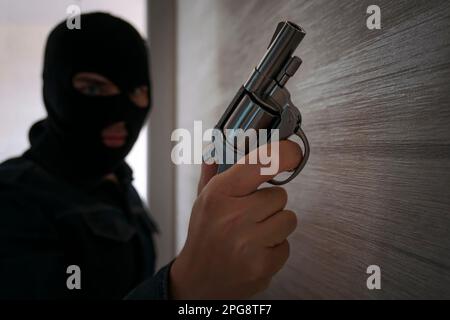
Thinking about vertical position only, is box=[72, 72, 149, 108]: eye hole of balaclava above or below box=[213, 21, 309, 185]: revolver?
above

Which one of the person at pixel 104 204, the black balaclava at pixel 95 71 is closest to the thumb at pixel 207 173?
the person at pixel 104 204

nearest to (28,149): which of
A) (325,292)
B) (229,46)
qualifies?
(229,46)

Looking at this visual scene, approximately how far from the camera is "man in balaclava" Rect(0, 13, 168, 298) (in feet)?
1.33

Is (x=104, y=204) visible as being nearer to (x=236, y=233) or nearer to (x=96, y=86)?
(x=96, y=86)

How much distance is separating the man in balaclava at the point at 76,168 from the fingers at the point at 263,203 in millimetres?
218

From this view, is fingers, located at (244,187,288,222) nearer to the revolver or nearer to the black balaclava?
the revolver

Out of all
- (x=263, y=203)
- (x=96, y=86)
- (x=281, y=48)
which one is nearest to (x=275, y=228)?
(x=263, y=203)

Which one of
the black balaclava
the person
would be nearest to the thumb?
the person

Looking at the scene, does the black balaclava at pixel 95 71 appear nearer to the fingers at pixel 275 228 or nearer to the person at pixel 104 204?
the person at pixel 104 204

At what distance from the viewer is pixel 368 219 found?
0.89 ft

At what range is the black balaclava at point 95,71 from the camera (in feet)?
1.32

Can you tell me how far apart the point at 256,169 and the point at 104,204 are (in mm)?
363

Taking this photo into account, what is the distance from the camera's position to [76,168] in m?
0.49
